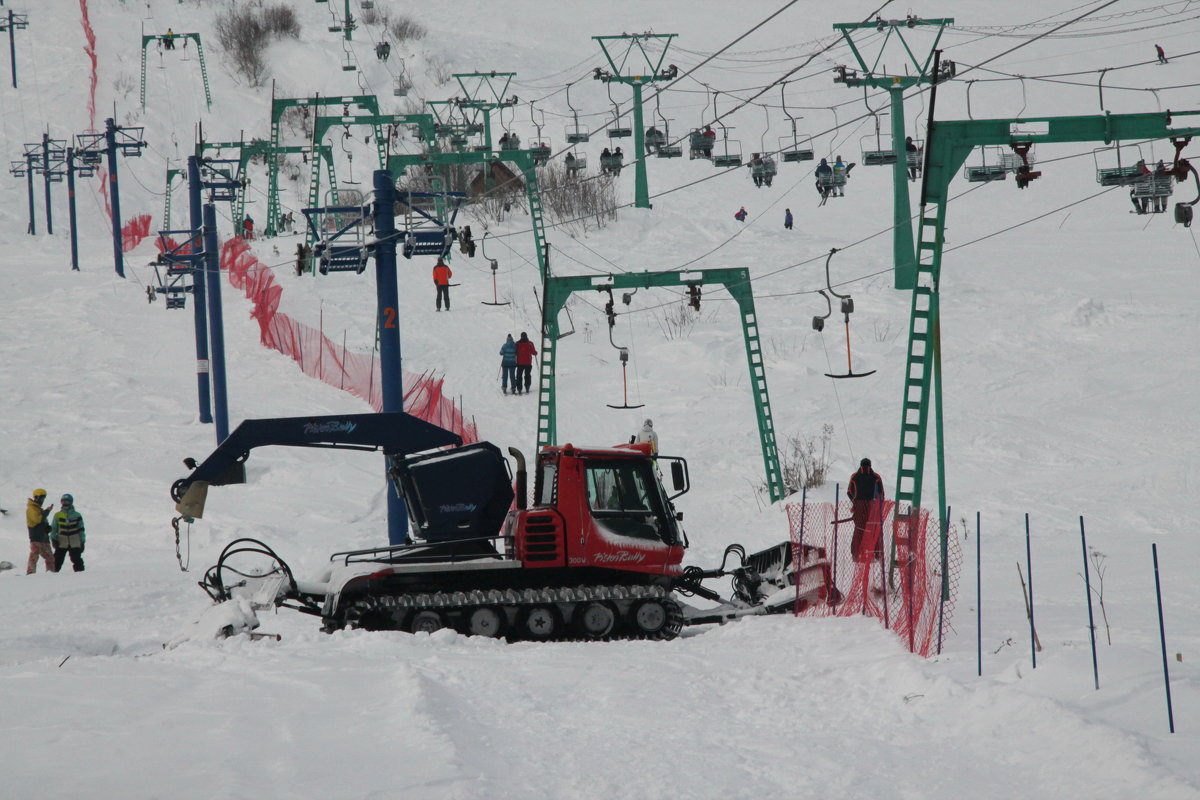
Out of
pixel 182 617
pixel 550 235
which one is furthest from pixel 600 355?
pixel 182 617

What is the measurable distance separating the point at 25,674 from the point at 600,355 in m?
27.9

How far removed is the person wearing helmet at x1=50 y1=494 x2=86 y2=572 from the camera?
726 inches

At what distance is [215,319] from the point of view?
27.2m

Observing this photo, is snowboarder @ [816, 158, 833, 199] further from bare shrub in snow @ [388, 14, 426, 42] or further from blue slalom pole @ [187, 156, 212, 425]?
bare shrub in snow @ [388, 14, 426, 42]

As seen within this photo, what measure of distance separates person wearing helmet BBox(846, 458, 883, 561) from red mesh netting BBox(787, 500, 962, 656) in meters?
0.02

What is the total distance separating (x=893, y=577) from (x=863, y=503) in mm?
3395

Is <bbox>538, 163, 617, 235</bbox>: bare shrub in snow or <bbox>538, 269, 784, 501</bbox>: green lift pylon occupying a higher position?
<bbox>538, 163, 617, 235</bbox>: bare shrub in snow

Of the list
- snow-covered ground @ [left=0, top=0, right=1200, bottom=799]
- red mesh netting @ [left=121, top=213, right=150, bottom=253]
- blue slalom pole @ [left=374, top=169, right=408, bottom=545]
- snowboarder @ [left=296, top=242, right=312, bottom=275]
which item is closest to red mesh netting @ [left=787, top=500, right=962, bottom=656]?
snow-covered ground @ [left=0, top=0, right=1200, bottom=799]

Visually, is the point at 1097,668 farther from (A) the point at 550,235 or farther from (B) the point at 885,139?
(B) the point at 885,139

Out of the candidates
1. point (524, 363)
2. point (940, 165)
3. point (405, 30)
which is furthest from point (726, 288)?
point (405, 30)

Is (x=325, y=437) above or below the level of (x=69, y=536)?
above

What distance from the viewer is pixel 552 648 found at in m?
11.7

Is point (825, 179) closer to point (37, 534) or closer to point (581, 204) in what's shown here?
point (37, 534)

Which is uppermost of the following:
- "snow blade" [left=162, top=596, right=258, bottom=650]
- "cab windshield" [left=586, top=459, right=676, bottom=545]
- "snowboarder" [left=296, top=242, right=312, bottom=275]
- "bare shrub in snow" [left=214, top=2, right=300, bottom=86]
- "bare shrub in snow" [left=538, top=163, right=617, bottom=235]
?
"bare shrub in snow" [left=214, top=2, right=300, bottom=86]
